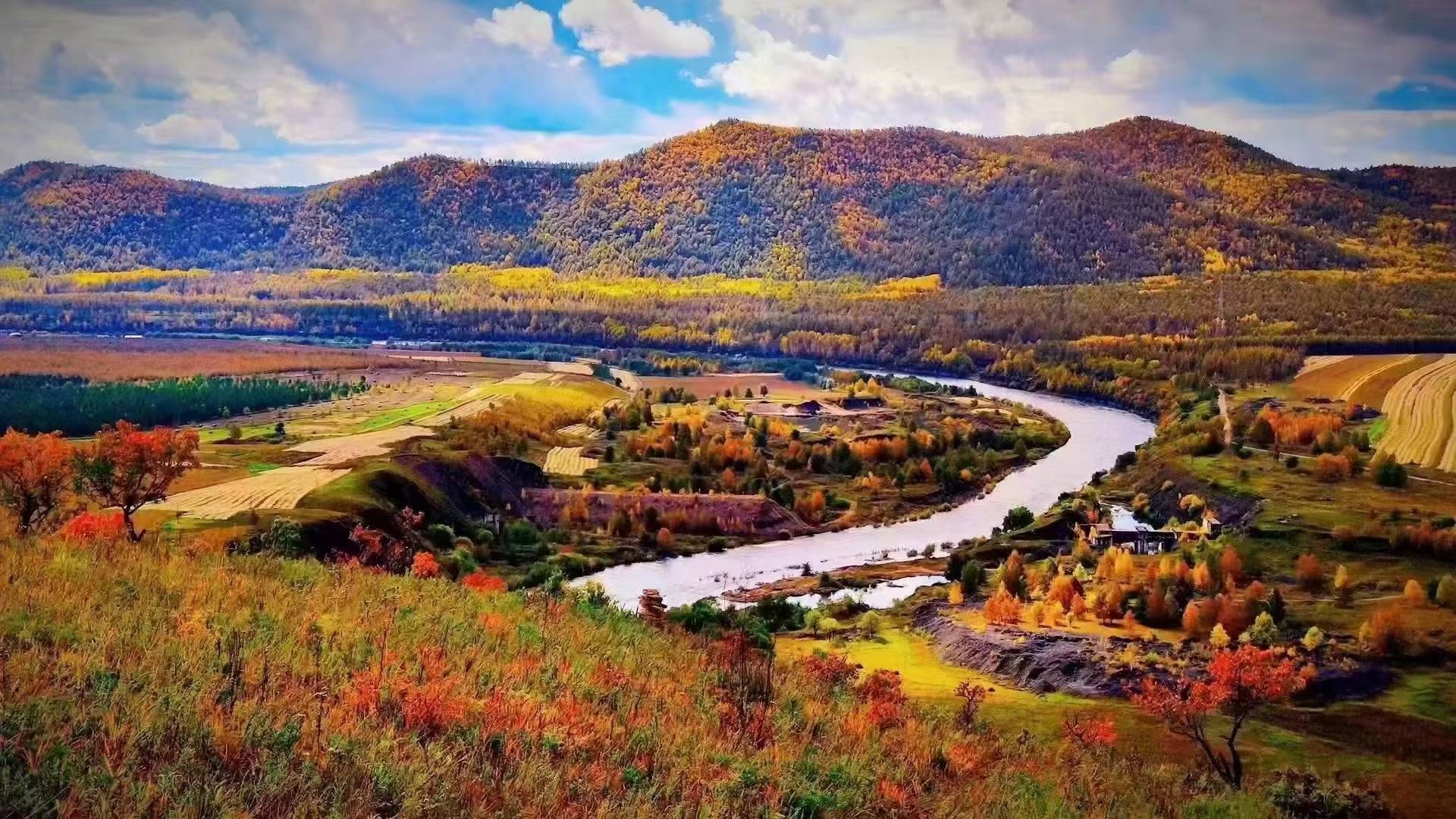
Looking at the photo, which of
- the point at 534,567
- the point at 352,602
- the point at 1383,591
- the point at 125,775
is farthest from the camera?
the point at 534,567

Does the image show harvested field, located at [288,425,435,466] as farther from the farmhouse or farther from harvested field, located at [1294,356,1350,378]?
harvested field, located at [1294,356,1350,378]

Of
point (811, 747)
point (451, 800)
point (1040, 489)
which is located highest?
point (451, 800)

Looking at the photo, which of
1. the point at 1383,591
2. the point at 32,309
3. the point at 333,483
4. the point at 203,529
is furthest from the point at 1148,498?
the point at 32,309

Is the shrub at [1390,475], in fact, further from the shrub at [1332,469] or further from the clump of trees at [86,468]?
the clump of trees at [86,468]

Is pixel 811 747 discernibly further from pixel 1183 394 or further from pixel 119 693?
pixel 1183 394

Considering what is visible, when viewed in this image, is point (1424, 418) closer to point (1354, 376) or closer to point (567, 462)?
point (1354, 376)

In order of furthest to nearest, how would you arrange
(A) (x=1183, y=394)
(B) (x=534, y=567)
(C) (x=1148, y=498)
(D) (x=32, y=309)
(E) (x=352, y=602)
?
(D) (x=32, y=309), (A) (x=1183, y=394), (C) (x=1148, y=498), (B) (x=534, y=567), (E) (x=352, y=602)
